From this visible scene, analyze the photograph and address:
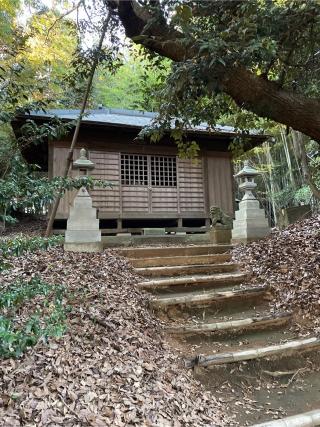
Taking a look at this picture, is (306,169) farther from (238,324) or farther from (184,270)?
(238,324)

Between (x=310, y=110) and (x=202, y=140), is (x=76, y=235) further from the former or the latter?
(x=202, y=140)

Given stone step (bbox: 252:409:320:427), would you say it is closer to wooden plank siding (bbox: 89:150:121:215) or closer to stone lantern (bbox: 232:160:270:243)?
stone lantern (bbox: 232:160:270:243)

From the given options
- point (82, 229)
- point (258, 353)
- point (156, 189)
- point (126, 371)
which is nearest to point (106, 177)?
point (156, 189)

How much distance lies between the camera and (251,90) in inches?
159

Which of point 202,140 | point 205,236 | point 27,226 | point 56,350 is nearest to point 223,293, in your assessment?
point 56,350

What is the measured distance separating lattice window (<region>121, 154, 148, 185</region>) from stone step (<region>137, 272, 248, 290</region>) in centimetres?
565

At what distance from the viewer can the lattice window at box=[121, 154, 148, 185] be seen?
32.8ft

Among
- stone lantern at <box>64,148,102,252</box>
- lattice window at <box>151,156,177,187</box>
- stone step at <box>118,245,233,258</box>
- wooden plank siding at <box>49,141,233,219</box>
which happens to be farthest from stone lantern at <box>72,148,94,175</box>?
lattice window at <box>151,156,177,187</box>

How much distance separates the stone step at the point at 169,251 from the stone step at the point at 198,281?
104cm

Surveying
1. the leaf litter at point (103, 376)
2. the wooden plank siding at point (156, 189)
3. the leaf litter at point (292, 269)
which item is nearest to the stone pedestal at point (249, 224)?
the leaf litter at point (292, 269)

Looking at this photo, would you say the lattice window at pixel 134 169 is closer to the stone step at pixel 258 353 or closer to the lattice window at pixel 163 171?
the lattice window at pixel 163 171

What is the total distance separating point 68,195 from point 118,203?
1.42 meters

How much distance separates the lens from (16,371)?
7.14 feet

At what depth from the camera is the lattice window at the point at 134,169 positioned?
1000 centimetres
